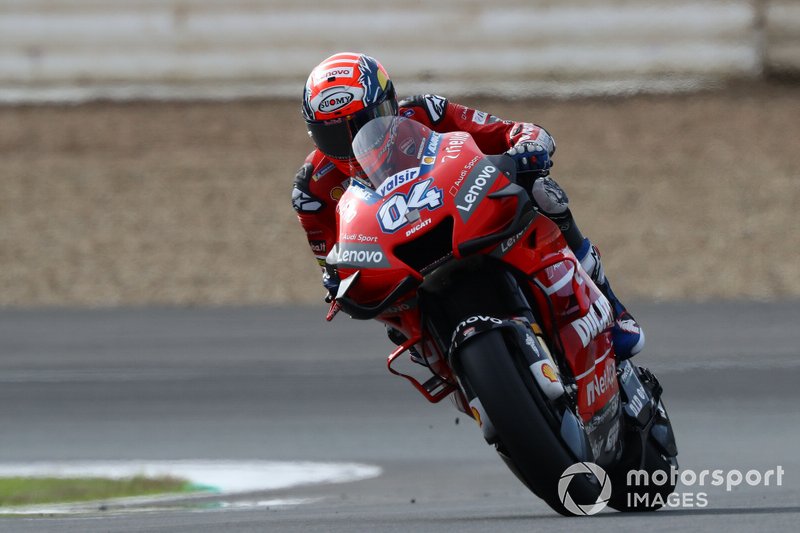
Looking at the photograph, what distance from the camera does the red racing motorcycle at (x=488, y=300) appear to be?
4.05 m

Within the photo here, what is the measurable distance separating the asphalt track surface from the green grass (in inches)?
18.8

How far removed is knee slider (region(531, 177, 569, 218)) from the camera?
15.8 feet

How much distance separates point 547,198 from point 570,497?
44.7 inches

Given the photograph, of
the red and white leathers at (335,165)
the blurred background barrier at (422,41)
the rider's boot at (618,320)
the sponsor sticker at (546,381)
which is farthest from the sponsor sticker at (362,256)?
the blurred background barrier at (422,41)

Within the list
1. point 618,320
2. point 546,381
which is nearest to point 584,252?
point 618,320

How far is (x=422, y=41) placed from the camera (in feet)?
43.6

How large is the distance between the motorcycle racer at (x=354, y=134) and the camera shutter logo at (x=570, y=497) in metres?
0.78

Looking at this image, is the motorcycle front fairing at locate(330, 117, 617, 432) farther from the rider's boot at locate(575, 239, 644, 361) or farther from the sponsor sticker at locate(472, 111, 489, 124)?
the sponsor sticker at locate(472, 111, 489, 124)

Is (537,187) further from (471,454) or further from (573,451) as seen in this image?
(471,454)

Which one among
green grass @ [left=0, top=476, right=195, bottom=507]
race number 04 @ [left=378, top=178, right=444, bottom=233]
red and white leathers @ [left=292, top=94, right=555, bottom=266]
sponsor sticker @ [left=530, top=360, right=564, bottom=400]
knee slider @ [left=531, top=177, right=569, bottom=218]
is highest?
red and white leathers @ [left=292, top=94, right=555, bottom=266]

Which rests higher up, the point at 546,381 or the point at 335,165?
the point at 335,165

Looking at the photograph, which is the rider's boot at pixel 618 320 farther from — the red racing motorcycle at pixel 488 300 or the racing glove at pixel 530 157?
the racing glove at pixel 530 157

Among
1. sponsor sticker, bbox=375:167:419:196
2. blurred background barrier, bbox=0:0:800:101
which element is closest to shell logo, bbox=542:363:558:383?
sponsor sticker, bbox=375:167:419:196

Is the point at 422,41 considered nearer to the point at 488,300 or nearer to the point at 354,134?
the point at 354,134
